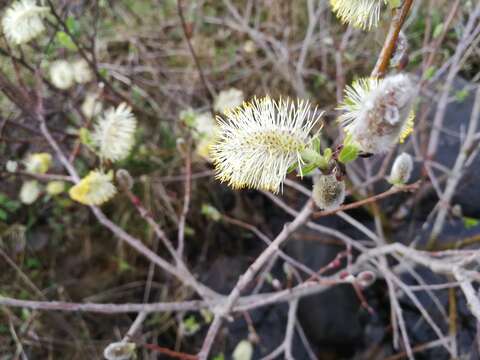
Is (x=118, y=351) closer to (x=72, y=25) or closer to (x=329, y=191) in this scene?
(x=329, y=191)

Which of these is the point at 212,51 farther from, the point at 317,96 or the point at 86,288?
the point at 86,288

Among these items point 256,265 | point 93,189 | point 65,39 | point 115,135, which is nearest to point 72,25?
point 65,39

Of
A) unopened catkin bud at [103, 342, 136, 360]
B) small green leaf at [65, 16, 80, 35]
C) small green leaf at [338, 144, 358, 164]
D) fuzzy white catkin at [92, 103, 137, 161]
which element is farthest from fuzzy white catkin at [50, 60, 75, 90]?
small green leaf at [338, 144, 358, 164]

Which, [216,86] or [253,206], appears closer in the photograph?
[253,206]

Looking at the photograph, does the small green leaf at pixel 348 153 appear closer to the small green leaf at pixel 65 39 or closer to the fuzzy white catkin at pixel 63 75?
the small green leaf at pixel 65 39

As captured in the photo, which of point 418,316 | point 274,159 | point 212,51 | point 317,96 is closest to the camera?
point 274,159

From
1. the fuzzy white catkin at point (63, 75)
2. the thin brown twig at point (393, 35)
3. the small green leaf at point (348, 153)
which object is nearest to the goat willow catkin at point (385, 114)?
the small green leaf at point (348, 153)

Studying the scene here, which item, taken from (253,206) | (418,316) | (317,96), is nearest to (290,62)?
(317,96)

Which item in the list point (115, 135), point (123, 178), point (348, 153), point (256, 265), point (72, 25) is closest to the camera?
point (348, 153)
